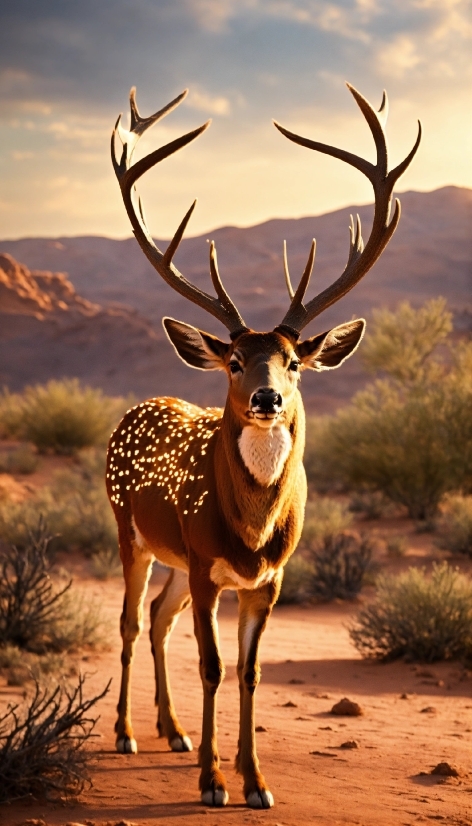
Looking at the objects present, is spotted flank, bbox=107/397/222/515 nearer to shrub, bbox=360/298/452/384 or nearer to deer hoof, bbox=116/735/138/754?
deer hoof, bbox=116/735/138/754

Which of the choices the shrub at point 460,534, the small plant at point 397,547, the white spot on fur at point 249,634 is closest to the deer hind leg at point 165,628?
the white spot on fur at point 249,634

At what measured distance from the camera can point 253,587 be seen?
532 centimetres

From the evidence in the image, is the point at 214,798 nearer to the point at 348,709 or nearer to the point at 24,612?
the point at 348,709

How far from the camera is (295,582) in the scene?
43.7 feet

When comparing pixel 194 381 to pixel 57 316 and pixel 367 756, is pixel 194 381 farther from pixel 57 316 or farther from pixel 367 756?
pixel 367 756

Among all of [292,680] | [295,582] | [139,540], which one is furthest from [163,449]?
[295,582]

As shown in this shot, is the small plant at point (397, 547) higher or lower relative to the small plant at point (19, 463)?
lower

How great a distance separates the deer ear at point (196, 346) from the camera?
5.54m

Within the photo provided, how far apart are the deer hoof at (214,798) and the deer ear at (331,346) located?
2326 mm

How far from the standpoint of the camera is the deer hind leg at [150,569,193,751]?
21.5ft

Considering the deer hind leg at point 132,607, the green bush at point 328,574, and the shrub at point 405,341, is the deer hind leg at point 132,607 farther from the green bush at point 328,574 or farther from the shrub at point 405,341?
the shrub at point 405,341

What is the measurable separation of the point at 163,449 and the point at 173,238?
164 cm

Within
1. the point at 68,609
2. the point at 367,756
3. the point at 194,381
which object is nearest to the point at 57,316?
the point at 194,381

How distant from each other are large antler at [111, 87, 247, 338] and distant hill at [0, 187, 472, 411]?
112 ft
